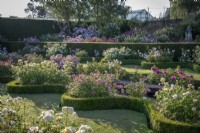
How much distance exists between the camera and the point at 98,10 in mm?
29172

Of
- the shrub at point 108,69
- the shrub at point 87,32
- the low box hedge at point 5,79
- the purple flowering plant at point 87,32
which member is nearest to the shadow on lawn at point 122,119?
the shrub at point 108,69

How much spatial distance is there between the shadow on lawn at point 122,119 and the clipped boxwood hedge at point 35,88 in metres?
2.34

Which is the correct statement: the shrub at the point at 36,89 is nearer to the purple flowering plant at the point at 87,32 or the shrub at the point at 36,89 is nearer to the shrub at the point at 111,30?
the purple flowering plant at the point at 87,32

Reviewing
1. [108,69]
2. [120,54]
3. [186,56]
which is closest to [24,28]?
[120,54]

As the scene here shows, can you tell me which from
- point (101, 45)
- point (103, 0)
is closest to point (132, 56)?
point (101, 45)

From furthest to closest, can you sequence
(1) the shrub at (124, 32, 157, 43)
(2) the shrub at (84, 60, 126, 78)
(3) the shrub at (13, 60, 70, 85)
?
(1) the shrub at (124, 32, 157, 43), (2) the shrub at (84, 60, 126, 78), (3) the shrub at (13, 60, 70, 85)

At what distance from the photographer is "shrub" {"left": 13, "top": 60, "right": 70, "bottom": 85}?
11500 millimetres

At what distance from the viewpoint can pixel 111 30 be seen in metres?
26.7

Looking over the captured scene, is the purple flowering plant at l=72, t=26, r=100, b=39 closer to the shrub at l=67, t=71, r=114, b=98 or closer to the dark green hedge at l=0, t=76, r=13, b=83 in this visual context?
the dark green hedge at l=0, t=76, r=13, b=83

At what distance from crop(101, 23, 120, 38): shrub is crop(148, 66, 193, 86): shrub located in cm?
1478

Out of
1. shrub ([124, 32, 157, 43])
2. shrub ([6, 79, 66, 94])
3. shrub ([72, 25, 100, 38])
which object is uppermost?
shrub ([72, 25, 100, 38])

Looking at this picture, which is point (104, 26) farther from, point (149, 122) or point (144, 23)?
point (149, 122)

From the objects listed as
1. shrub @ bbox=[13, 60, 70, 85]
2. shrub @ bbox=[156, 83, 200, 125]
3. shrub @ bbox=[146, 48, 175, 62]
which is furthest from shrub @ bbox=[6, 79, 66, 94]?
shrub @ bbox=[146, 48, 175, 62]

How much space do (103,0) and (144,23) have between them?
3.93 meters
